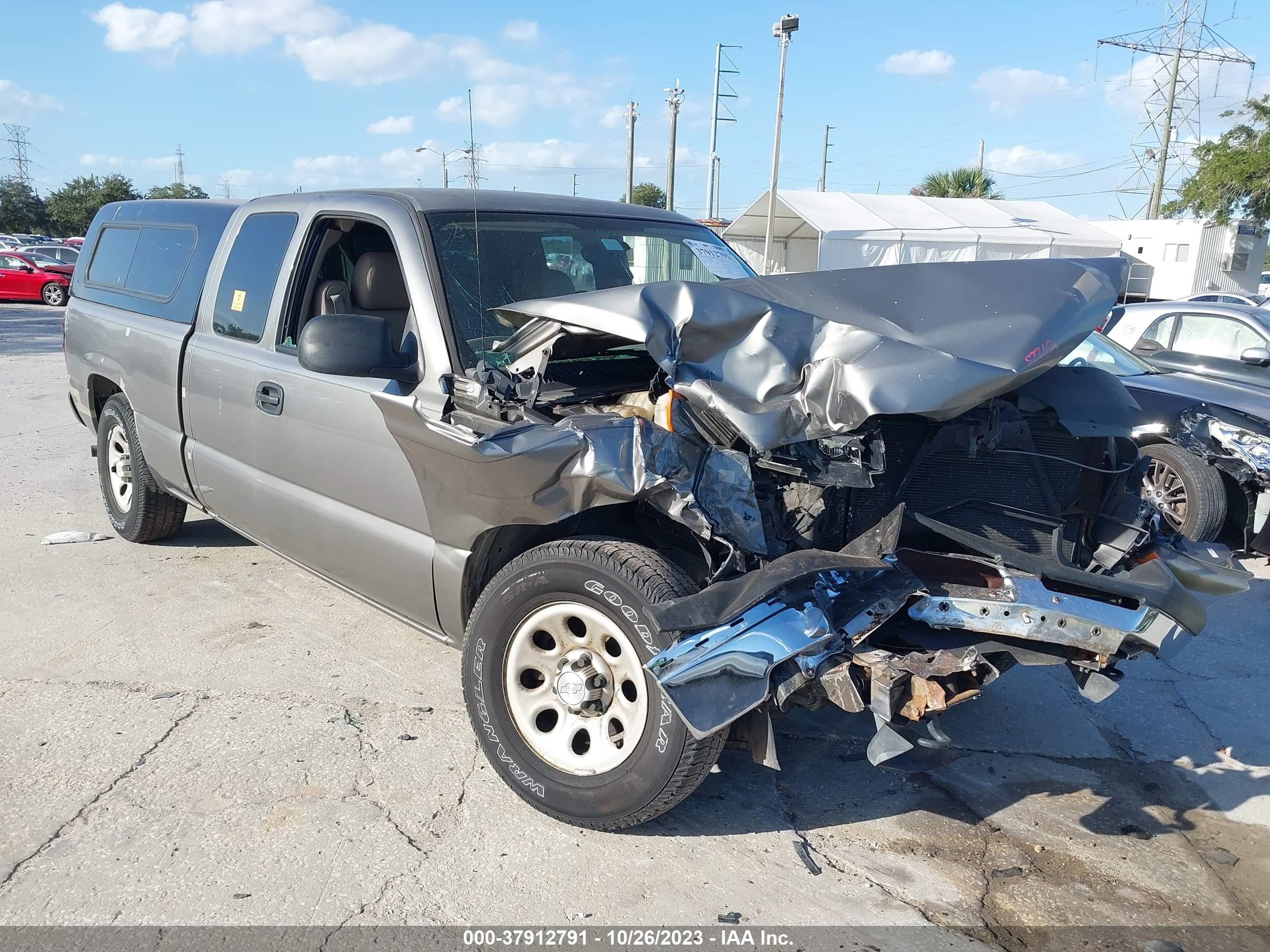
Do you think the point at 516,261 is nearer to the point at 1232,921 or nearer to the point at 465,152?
the point at 465,152

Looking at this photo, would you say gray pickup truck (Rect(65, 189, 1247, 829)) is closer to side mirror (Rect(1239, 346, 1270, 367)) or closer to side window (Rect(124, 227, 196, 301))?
side window (Rect(124, 227, 196, 301))

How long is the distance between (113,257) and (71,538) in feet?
5.96

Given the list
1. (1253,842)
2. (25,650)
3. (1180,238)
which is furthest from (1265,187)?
(25,650)

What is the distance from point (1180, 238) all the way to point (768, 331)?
3549cm

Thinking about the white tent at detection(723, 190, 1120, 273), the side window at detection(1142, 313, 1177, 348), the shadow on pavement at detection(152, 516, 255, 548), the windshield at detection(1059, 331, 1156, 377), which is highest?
the white tent at detection(723, 190, 1120, 273)

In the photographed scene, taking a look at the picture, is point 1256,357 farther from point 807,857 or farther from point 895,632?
point 807,857

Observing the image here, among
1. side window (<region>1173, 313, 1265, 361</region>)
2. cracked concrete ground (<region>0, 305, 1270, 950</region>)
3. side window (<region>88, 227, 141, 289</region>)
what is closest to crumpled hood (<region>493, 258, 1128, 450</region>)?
cracked concrete ground (<region>0, 305, 1270, 950</region>)

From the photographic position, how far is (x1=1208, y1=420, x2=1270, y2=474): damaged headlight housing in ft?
19.4

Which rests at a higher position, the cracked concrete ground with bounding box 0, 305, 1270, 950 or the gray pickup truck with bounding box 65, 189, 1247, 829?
the gray pickup truck with bounding box 65, 189, 1247, 829

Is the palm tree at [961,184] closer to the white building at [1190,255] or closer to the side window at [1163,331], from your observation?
the white building at [1190,255]

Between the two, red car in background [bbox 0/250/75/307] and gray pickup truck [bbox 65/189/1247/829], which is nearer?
gray pickup truck [bbox 65/189/1247/829]

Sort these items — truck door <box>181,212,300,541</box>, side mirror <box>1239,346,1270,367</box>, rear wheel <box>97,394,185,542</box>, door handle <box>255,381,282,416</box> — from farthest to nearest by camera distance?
side mirror <box>1239,346,1270,367</box>
rear wheel <box>97,394,185,542</box>
truck door <box>181,212,300,541</box>
door handle <box>255,381,282,416</box>

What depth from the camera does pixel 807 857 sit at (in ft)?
9.75

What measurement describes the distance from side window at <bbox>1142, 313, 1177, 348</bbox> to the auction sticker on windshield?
5.89 metres
